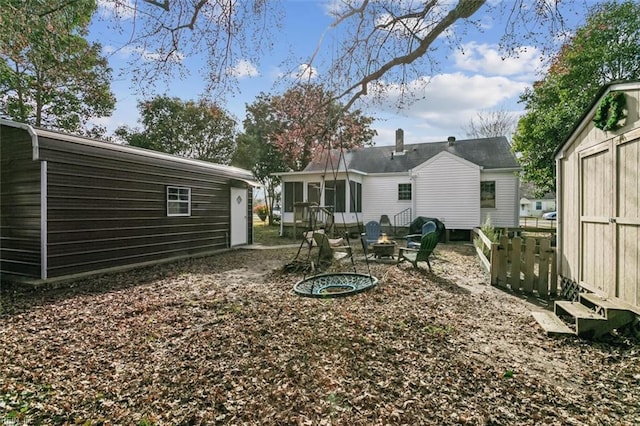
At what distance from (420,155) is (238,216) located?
10.3m

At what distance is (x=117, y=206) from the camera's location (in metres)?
7.46

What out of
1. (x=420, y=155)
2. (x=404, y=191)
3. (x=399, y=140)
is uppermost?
(x=399, y=140)

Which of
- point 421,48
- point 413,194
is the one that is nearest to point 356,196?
point 413,194

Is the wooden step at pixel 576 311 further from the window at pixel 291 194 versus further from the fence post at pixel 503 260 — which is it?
the window at pixel 291 194

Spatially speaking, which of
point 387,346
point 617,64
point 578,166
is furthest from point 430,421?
point 617,64

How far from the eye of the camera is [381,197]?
52.4 ft

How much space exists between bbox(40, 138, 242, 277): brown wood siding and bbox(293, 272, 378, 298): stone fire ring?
478 centimetres

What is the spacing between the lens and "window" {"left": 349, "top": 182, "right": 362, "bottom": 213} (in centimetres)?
1498

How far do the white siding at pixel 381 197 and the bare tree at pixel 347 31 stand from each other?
10416 mm

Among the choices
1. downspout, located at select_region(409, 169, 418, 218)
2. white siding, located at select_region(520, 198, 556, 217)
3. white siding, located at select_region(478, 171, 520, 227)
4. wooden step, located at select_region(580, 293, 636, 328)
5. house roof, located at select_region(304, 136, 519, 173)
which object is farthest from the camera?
white siding, located at select_region(520, 198, 556, 217)

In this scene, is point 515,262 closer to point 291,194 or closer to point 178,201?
point 178,201

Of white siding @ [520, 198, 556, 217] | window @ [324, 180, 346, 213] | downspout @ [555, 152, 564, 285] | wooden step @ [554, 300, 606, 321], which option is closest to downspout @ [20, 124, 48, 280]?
wooden step @ [554, 300, 606, 321]

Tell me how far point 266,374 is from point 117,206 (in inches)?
257

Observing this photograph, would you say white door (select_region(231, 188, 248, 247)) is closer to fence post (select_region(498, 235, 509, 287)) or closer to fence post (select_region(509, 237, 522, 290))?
fence post (select_region(498, 235, 509, 287))
